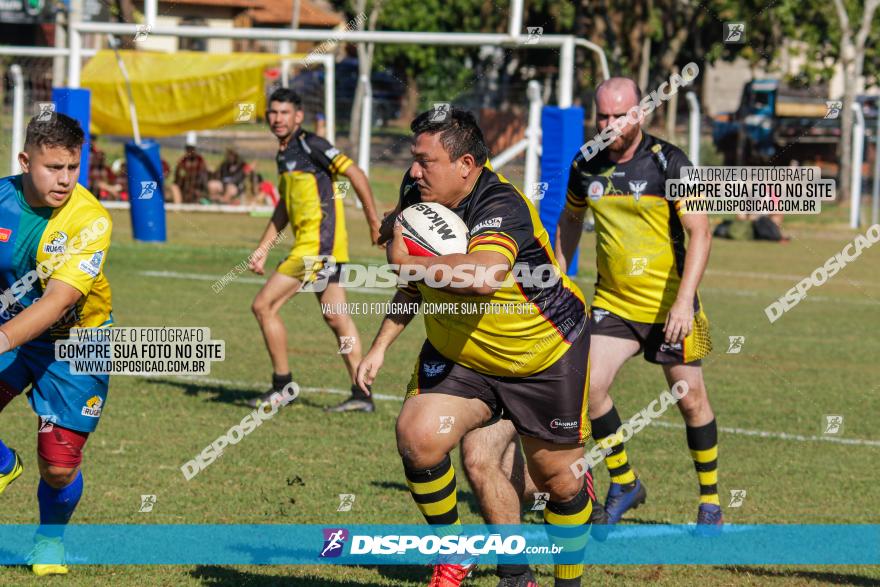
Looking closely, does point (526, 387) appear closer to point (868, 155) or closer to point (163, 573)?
point (163, 573)

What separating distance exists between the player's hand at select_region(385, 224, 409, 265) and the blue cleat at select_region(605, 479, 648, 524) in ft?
9.28

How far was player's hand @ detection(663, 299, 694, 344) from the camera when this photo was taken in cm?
680

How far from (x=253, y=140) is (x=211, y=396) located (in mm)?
16228

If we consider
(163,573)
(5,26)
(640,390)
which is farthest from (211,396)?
(5,26)

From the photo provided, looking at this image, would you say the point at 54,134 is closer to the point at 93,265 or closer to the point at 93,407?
the point at 93,265

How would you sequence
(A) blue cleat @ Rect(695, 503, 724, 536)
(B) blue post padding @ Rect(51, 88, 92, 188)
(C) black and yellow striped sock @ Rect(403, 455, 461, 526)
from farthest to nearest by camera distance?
(B) blue post padding @ Rect(51, 88, 92, 188) < (A) blue cleat @ Rect(695, 503, 724, 536) < (C) black and yellow striped sock @ Rect(403, 455, 461, 526)

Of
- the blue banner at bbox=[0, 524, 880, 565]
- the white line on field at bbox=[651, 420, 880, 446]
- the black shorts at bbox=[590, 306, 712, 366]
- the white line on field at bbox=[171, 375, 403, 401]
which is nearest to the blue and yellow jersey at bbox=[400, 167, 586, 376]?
the blue banner at bbox=[0, 524, 880, 565]

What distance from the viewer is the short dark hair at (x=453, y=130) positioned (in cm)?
518

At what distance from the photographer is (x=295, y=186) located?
34.9 ft

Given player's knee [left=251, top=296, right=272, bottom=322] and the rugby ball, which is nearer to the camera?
the rugby ball

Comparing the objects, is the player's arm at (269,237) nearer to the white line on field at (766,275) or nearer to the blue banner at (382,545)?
the blue banner at (382,545)

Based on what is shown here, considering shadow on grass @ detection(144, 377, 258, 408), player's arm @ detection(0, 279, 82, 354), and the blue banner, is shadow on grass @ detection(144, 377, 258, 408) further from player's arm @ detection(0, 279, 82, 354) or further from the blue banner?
player's arm @ detection(0, 279, 82, 354)

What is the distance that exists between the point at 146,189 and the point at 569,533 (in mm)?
15606

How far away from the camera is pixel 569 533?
→ 5645 mm
